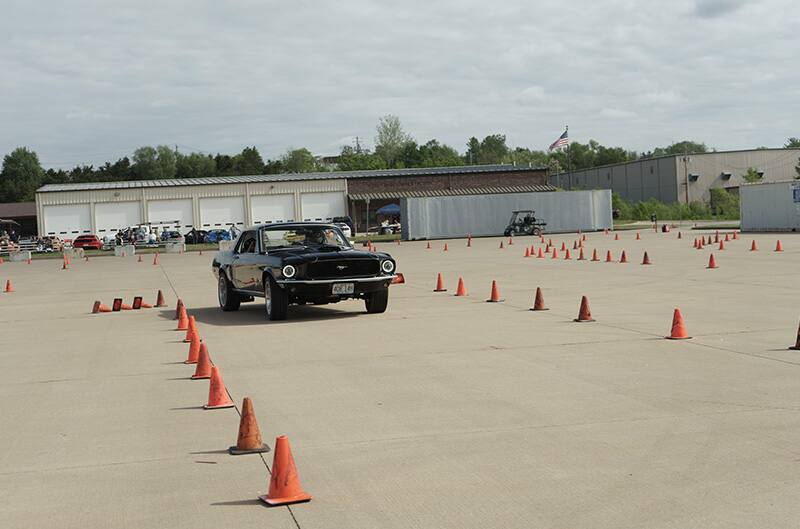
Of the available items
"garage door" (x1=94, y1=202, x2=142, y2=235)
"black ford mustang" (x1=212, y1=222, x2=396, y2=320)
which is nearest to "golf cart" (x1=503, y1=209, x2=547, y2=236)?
"garage door" (x1=94, y1=202, x2=142, y2=235)

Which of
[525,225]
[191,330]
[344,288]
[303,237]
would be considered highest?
[303,237]

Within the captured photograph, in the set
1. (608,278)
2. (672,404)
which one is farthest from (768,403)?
(608,278)

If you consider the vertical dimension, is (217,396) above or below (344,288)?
below

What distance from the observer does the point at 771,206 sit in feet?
178

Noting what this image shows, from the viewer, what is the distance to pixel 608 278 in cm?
2441

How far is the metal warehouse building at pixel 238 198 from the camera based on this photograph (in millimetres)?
83188

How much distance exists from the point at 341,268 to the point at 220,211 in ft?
231

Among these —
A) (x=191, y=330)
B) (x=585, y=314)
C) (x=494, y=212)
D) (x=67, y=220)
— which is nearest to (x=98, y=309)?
(x=191, y=330)

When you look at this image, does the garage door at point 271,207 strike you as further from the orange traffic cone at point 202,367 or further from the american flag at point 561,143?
the orange traffic cone at point 202,367

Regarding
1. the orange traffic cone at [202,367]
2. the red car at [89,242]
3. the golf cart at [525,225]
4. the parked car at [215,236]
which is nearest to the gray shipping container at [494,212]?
the golf cart at [525,225]

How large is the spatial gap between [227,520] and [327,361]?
6.19 m

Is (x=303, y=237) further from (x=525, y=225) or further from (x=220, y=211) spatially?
(x=220, y=211)

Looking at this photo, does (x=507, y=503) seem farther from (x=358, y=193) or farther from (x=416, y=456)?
(x=358, y=193)

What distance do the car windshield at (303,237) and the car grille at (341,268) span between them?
1.46 m
